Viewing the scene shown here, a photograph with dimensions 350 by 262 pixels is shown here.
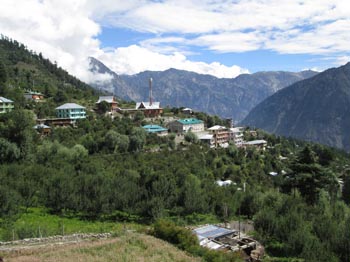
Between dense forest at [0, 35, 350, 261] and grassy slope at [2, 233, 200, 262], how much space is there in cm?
218

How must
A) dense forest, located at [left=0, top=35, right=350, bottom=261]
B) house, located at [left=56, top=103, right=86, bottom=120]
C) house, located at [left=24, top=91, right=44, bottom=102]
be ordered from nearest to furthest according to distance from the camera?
dense forest, located at [left=0, top=35, right=350, bottom=261], house, located at [left=56, top=103, right=86, bottom=120], house, located at [left=24, top=91, right=44, bottom=102]

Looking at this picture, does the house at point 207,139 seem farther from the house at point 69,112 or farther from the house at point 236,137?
the house at point 69,112

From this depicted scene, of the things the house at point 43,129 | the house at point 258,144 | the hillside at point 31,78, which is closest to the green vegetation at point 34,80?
the hillside at point 31,78

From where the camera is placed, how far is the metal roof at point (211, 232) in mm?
20427

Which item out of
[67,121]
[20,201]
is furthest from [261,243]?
[67,121]

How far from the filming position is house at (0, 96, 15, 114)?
179 feet

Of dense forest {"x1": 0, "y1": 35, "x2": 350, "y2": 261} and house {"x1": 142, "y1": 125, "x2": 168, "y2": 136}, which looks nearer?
dense forest {"x1": 0, "y1": 35, "x2": 350, "y2": 261}

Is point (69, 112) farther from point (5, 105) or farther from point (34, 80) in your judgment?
point (34, 80)

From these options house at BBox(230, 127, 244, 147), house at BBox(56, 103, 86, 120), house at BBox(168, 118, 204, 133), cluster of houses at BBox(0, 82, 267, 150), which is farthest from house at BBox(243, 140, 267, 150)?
house at BBox(56, 103, 86, 120)

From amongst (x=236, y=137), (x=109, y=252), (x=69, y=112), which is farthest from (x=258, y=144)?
(x=109, y=252)

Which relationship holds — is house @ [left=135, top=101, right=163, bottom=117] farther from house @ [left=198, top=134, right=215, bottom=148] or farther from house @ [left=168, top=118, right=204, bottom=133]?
house @ [left=198, top=134, right=215, bottom=148]

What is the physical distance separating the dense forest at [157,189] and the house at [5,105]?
18.8 ft

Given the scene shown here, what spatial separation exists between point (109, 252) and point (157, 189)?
39.9 ft

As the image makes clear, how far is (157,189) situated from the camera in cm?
2817
